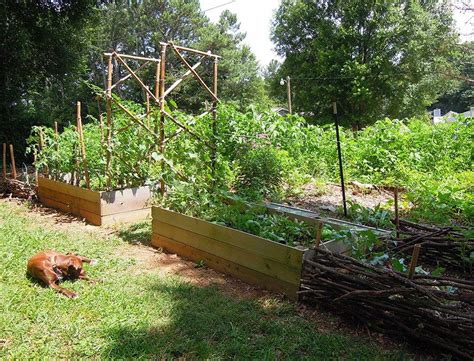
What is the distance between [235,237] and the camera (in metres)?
3.29

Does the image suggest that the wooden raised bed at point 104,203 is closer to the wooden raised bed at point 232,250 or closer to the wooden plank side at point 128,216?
the wooden plank side at point 128,216

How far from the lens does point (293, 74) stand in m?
24.3

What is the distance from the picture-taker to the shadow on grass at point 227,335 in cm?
224

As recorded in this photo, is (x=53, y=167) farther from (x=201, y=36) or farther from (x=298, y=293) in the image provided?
(x=201, y=36)

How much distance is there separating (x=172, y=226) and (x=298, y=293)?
64.6 inches

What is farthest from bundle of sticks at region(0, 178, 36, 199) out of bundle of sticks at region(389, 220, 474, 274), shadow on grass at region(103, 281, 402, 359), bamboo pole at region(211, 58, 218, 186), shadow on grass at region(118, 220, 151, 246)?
bundle of sticks at region(389, 220, 474, 274)

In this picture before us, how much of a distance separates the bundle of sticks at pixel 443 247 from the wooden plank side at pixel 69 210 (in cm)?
372

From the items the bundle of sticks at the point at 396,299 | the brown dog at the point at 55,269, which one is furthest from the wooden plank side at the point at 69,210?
the bundle of sticks at the point at 396,299

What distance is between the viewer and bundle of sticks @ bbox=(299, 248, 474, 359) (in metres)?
2.11

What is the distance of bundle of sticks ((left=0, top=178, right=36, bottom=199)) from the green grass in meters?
3.47

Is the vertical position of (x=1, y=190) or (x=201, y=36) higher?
(x=201, y=36)

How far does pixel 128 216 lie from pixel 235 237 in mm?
2472

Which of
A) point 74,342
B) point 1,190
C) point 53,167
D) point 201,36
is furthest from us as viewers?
point 201,36

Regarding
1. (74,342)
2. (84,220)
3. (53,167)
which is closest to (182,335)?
(74,342)
